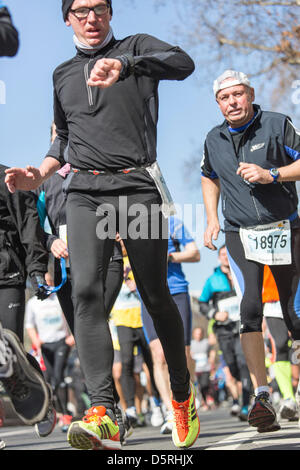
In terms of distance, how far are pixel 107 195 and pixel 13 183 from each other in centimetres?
53

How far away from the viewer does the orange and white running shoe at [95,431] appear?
12.8 ft

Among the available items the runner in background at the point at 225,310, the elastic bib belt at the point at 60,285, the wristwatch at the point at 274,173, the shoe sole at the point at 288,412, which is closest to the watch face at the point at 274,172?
the wristwatch at the point at 274,173

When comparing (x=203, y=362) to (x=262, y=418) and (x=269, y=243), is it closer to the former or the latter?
(x=269, y=243)

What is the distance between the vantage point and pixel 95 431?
3957 mm

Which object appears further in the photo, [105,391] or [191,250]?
[191,250]

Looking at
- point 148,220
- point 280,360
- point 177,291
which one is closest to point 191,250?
point 177,291

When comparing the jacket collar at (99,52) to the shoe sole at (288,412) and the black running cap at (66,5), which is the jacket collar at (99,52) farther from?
the shoe sole at (288,412)

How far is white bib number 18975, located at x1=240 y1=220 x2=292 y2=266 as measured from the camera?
19.9ft

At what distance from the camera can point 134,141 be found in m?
4.55

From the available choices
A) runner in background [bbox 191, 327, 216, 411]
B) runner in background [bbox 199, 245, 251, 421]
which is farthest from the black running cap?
runner in background [bbox 191, 327, 216, 411]

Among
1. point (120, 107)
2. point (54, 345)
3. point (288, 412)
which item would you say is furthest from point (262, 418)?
point (54, 345)

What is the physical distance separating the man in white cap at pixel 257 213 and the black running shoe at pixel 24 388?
5.53 feet

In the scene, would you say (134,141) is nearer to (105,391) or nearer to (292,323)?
(105,391)

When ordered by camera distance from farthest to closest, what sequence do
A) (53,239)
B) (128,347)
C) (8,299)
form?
1. (128,347)
2. (53,239)
3. (8,299)
